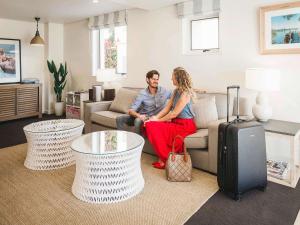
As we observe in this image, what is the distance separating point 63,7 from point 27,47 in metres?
1.94

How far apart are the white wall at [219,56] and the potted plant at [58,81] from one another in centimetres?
188

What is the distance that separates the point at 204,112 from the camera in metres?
2.97

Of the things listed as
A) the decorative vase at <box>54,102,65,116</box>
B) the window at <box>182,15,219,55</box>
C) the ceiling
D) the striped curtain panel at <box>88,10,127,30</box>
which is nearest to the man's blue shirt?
the window at <box>182,15,219,55</box>

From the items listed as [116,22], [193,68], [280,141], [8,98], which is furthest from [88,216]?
[8,98]

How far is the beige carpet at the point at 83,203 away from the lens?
74.2 inches

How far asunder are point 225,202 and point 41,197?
1580 mm

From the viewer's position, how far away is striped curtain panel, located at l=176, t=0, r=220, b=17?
11.2 ft

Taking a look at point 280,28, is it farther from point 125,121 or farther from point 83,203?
point 83,203

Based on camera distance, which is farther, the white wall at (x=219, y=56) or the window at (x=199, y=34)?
the window at (x=199, y=34)

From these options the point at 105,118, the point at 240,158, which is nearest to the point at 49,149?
the point at 105,118

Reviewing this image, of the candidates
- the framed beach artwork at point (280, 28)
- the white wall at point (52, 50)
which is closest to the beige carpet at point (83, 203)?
the framed beach artwork at point (280, 28)

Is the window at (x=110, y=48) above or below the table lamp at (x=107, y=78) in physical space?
above

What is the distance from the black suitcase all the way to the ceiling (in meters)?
2.35

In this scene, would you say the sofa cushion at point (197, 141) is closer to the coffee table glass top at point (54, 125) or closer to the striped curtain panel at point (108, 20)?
the coffee table glass top at point (54, 125)
